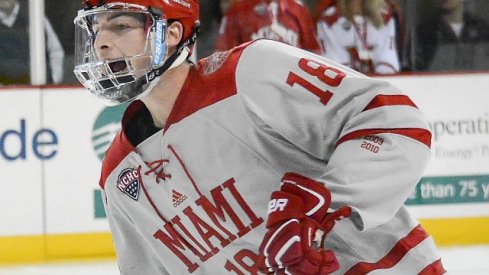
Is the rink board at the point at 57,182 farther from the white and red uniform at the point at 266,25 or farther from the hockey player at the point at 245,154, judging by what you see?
the hockey player at the point at 245,154

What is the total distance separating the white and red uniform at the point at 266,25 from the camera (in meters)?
5.00

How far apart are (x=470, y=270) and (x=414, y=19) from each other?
143 centimetres

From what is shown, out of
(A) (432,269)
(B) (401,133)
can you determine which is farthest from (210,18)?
(B) (401,133)

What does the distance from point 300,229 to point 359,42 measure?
3611mm

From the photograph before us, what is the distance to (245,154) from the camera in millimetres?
2029

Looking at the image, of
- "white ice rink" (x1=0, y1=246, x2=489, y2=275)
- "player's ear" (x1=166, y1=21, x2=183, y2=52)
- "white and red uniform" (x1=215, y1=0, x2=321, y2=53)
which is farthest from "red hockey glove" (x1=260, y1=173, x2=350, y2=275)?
"white and red uniform" (x1=215, y1=0, x2=321, y2=53)

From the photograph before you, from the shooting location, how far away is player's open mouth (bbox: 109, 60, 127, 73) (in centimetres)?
205

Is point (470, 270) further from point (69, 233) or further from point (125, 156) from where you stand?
point (125, 156)

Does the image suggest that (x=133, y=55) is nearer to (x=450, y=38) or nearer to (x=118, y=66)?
(x=118, y=66)

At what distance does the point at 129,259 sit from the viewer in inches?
89.1

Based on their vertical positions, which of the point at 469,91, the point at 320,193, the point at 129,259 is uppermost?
the point at 320,193

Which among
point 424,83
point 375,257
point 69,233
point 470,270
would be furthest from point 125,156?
point 424,83

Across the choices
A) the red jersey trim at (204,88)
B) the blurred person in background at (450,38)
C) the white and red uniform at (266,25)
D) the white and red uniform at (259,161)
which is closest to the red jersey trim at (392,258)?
the white and red uniform at (259,161)

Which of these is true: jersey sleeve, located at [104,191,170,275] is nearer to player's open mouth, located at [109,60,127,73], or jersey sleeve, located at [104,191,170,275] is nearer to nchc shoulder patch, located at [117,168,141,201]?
nchc shoulder patch, located at [117,168,141,201]
